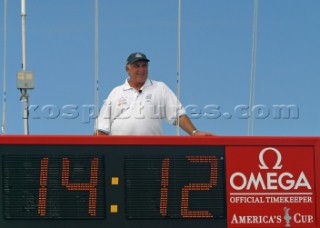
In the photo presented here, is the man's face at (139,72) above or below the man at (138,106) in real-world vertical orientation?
above

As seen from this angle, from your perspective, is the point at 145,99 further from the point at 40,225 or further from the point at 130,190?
the point at 40,225

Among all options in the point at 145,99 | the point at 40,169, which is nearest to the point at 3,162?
the point at 40,169

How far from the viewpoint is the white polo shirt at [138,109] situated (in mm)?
→ 10562

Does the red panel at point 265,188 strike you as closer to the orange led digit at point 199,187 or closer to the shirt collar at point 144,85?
the orange led digit at point 199,187

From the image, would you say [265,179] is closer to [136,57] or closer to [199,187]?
[199,187]

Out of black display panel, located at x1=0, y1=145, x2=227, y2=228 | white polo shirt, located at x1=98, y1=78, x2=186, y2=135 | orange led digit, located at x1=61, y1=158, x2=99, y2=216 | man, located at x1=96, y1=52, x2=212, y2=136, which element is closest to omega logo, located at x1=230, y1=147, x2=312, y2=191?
black display panel, located at x1=0, y1=145, x2=227, y2=228

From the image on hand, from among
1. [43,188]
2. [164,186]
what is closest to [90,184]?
[43,188]

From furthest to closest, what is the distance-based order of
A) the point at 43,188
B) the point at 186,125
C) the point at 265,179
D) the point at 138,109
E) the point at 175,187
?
1. the point at 186,125
2. the point at 138,109
3. the point at 265,179
4. the point at 175,187
5. the point at 43,188

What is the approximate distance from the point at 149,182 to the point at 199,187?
572mm

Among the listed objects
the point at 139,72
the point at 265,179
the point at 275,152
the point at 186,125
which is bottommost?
the point at 265,179

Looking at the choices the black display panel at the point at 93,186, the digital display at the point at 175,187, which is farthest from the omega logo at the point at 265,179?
the black display panel at the point at 93,186

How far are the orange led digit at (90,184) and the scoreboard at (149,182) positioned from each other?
1 centimetres

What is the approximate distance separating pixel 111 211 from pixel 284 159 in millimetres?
2054

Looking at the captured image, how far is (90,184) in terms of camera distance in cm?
981
